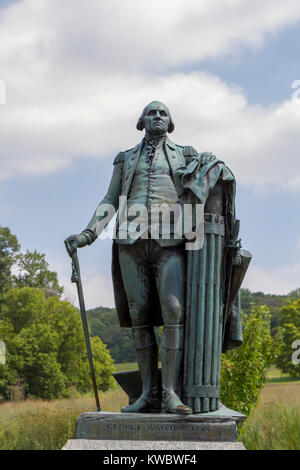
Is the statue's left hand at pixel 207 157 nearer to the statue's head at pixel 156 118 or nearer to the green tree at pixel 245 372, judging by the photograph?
the statue's head at pixel 156 118

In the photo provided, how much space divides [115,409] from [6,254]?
2410 cm

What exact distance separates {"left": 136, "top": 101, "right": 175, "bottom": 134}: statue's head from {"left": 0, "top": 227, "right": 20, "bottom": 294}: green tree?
1302 inches

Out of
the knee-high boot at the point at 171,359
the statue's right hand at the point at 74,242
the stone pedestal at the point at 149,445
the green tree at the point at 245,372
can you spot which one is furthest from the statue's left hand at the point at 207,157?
the green tree at the point at 245,372

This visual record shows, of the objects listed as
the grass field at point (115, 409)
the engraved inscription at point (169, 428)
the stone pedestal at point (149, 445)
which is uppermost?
the engraved inscription at point (169, 428)

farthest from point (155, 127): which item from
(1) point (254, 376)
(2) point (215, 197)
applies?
(1) point (254, 376)

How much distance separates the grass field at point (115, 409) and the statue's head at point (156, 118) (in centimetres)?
938

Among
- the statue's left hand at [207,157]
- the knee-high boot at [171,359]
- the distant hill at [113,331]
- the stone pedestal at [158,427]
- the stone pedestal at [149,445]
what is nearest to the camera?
the stone pedestal at [149,445]

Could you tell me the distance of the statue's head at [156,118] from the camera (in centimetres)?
601

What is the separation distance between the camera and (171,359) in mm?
5223

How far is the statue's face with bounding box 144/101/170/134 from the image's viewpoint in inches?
237

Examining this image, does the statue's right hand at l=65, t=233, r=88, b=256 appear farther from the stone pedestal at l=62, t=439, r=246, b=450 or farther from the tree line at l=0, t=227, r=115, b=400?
the tree line at l=0, t=227, r=115, b=400

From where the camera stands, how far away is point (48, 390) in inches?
1165
